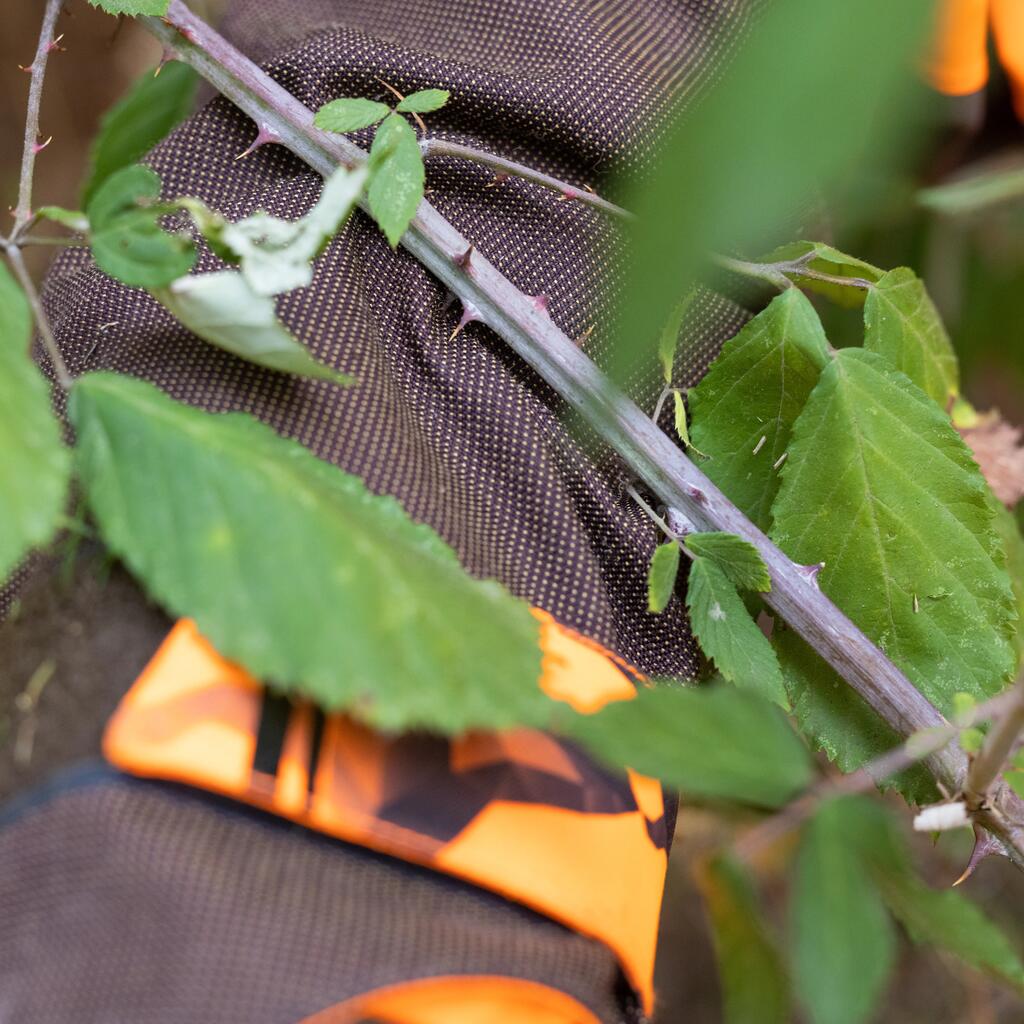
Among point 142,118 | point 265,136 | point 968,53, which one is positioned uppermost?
point 968,53

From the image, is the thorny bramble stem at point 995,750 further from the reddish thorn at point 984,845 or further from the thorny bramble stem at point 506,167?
the thorny bramble stem at point 506,167

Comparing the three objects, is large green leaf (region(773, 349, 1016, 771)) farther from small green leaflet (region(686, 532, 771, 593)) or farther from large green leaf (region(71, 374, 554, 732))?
large green leaf (region(71, 374, 554, 732))

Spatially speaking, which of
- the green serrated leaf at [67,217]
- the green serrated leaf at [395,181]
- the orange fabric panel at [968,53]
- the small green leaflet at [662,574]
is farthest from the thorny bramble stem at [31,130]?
the orange fabric panel at [968,53]

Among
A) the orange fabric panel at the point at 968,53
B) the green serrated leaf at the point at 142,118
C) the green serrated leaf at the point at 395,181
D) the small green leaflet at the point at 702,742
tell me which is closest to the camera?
the small green leaflet at the point at 702,742

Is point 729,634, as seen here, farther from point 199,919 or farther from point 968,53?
point 968,53

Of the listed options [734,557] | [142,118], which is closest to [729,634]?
[734,557]

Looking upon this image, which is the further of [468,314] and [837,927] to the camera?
[468,314]
